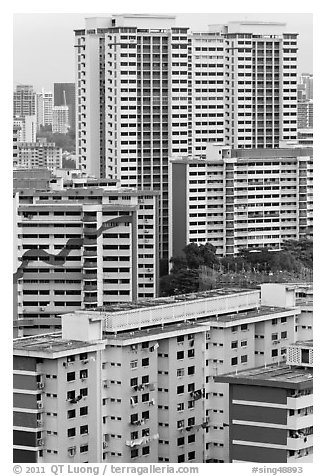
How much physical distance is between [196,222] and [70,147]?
4980 mm

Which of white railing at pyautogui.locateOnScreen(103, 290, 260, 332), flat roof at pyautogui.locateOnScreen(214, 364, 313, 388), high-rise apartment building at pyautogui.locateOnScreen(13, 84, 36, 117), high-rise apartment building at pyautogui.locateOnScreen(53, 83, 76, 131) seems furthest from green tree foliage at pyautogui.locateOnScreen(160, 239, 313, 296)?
flat roof at pyautogui.locateOnScreen(214, 364, 313, 388)

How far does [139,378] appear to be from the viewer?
664 cm

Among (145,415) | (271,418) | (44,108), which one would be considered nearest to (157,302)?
(145,415)

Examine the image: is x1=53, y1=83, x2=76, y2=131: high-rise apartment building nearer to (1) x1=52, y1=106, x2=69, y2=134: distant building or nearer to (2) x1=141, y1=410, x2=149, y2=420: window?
(1) x1=52, y1=106, x2=69, y2=134: distant building

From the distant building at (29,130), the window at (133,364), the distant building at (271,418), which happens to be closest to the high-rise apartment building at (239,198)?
the distant building at (29,130)

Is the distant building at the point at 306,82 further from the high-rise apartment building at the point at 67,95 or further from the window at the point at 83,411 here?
the window at the point at 83,411

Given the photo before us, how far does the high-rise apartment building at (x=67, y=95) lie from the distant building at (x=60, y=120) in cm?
15

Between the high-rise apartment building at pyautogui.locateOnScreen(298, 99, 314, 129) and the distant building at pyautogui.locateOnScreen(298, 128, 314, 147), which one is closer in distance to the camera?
the distant building at pyautogui.locateOnScreen(298, 128, 314, 147)

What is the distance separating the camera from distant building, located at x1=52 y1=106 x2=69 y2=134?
17.9 m

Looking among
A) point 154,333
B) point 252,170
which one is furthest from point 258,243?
point 154,333

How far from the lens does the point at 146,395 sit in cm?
665

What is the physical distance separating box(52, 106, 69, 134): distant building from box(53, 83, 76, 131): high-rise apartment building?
0.15 m

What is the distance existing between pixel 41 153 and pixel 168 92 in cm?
477

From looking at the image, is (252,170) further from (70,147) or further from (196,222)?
(70,147)
